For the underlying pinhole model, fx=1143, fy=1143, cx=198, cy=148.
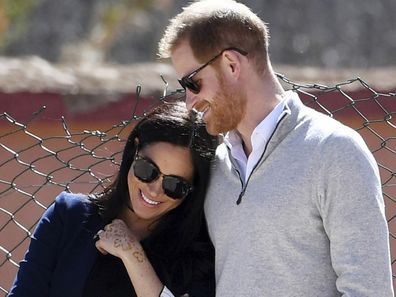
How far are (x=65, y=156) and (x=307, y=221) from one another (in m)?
1.29

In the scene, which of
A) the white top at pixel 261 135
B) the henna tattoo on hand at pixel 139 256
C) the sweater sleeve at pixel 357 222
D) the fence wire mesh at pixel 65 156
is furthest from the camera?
the fence wire mesh at pixel 65 156

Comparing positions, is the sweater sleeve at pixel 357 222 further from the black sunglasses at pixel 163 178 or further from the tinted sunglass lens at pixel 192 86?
the black sunglasses at pixel 163 178

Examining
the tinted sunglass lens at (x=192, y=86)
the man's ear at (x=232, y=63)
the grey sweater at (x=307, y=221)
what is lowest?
the grey sweater at (x=307, y=221)

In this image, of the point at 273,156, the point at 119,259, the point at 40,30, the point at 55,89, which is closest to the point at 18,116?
the point at 55,89

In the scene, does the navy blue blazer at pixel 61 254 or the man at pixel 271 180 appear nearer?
the man at pixel 271 180

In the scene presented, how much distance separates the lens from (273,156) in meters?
2.84

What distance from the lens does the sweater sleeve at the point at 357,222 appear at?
105 inches

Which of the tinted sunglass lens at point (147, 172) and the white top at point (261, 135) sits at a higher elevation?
the white top at point (261, 135)

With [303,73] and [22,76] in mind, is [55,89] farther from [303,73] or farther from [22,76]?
[303,73]

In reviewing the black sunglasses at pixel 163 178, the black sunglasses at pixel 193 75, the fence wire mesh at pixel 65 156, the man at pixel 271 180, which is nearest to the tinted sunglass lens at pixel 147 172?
the black sunglasses at pixel 163 178

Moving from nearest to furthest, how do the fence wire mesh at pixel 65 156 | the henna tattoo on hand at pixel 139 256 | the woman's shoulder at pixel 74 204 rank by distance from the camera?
the henna tattoo on hand at pixel 139 256 → the woman's shoulder at pixel 74 204 → the fence wire mesh at pixel 65 156

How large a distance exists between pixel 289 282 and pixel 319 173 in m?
0.29

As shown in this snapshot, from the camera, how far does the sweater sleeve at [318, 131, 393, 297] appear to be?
8.73 ft

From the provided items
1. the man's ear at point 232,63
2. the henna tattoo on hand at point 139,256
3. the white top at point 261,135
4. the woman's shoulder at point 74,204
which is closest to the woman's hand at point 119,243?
the henna tattoo on hand at point 139,256
